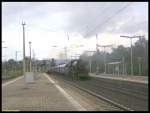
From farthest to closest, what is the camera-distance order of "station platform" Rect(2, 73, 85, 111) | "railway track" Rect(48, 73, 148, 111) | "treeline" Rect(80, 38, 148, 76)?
"treeline" Rect(80, 38, 148, 76), "railway track" Rect(48, 73, 148, 111), "station platform" Rect(2, 73, 85, 111)

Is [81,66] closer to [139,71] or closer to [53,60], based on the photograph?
[139,71]

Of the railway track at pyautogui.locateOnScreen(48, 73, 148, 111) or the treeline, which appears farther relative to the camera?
the treeline

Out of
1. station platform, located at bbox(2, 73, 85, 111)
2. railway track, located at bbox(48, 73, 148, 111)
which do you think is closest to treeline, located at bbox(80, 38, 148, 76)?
railway track, located at bbox(48, 73, 148, 111)

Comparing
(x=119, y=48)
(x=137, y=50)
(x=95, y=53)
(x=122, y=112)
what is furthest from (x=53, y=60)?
(x=122, y=112)

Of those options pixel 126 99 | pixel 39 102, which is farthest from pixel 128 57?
pixel 39 102

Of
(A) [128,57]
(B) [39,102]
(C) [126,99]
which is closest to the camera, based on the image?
(B) [39,102]

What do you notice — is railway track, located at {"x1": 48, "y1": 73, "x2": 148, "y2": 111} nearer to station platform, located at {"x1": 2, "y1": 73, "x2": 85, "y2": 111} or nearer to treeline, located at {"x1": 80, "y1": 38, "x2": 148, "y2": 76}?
station platform, located at {"x1": 2, "y1": 73, "x2": 85, "y2": 111}

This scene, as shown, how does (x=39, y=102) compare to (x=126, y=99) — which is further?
(x=126, y=99)

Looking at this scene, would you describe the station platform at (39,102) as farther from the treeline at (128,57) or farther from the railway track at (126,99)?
the treeline at (128,57)

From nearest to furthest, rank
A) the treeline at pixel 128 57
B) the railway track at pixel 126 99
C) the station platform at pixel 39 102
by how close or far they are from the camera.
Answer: the station platform at pixel 39 102 → the railway track at pixel 126 99 → the treeline at pixel 128 57

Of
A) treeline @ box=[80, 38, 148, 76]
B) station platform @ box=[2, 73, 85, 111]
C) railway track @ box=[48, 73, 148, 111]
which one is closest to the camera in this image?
station platform @ box=[2, 73, 85, 111]

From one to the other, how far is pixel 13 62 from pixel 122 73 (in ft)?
236

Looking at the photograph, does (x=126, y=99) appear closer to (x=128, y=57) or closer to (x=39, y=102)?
(x=39, y=102)

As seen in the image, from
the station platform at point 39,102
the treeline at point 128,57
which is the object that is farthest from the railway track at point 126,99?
the treeline at point 128,57
